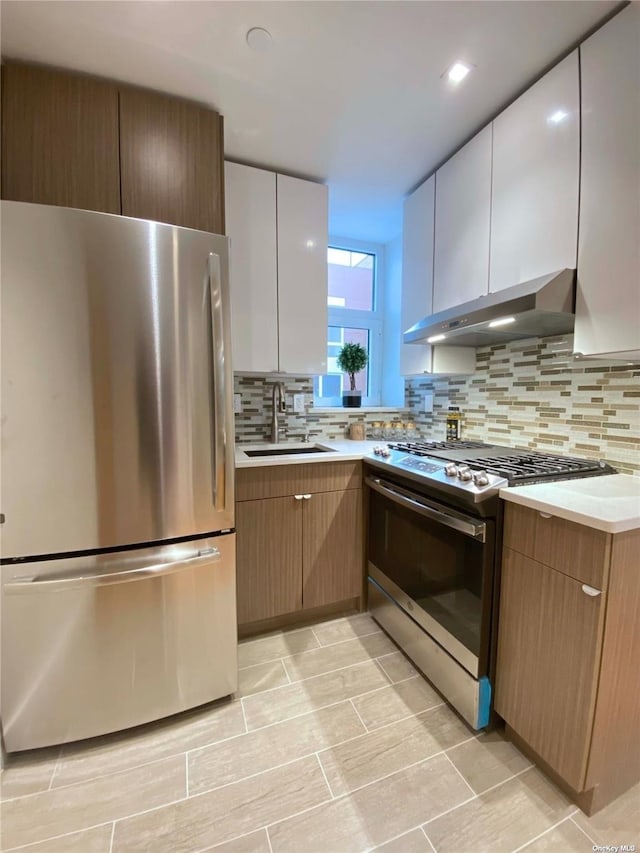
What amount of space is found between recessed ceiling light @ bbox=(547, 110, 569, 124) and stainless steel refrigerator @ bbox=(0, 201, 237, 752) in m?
1.35

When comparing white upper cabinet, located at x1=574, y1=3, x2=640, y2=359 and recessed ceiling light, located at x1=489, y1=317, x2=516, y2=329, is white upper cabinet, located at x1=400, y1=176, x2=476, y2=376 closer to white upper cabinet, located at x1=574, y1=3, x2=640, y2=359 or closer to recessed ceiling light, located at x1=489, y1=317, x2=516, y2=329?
recessed ceiling light, located at x1=489, y1=317, x2=516, y2=329

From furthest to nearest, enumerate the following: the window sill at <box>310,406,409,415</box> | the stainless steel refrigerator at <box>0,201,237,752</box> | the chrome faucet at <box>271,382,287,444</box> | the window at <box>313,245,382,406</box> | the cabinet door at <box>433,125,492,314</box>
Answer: the window at <box>313,245,382,406</box>
the window sill at <box>310,406,409,415</box>
the chrome faucet at <box>271,382,287,444</box>
the cabinet door at <box>433,125,492,314</box>
the stainless steel refrigerator at <box>0,201,237,752</box>

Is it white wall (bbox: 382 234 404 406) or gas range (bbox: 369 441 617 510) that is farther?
white wall (bbox: 382 234 404 406)

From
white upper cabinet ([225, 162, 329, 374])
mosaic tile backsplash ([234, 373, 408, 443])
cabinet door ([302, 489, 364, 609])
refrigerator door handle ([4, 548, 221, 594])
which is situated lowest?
cabinet door ([302, 489, 364, 609])

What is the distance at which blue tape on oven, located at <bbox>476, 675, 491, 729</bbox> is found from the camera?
50.6 inches

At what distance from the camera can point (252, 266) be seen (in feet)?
6.56

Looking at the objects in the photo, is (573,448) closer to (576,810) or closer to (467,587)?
(467,587)

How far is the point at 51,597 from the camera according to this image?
3.93 feet

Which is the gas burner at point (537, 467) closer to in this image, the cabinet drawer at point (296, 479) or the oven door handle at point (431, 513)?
the oven door handle at point (431, 513)

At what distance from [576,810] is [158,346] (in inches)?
76.5

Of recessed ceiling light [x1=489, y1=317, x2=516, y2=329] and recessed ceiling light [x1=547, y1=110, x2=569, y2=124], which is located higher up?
recessed ceiling light [x1=547, y1=110, x2=569, y2=124]

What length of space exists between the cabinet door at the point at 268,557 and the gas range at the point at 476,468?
1.79 feet

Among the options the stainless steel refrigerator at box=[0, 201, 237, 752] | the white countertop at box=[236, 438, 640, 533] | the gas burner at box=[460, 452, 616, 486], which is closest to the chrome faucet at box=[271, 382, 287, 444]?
the stainless steel refrigerator at box=[0, 201, 237, 752]

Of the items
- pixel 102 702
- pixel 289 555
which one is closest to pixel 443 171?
pixel 289 555
